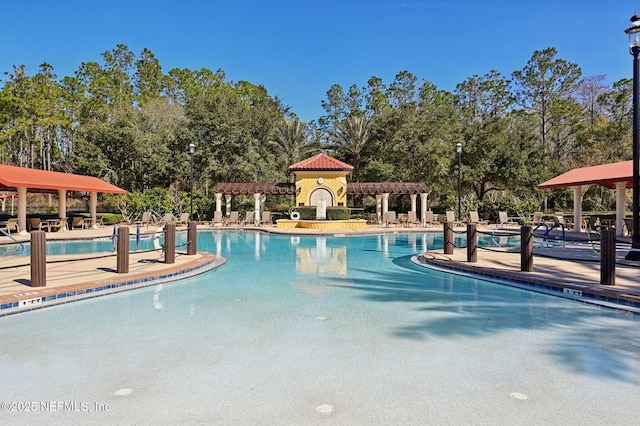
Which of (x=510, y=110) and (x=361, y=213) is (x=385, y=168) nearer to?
(x=361, y=213)

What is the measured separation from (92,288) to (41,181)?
48.8 ft

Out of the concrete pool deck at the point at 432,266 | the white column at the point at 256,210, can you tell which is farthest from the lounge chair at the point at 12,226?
the white column at the point at 256,210

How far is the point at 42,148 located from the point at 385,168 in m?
31.0

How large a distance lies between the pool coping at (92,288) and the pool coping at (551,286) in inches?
233

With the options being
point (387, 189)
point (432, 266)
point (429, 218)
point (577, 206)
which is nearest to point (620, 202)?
point (577, 206)

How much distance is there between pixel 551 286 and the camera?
7492mm

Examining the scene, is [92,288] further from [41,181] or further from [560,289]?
[41,181]

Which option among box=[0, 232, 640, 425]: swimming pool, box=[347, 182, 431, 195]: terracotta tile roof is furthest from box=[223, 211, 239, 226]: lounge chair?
box=[0, 232, 640, 425]: swimming pool

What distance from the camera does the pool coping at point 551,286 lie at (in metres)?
6.42

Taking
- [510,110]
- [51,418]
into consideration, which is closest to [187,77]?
[510,110]

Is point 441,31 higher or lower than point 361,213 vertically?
higher

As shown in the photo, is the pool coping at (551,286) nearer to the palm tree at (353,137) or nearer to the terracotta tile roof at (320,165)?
the terracotta tile roof at (320,165)

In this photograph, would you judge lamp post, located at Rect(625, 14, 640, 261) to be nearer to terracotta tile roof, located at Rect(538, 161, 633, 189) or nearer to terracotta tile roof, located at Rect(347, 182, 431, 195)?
terracotta tile roof, located at Rect(538, 161, 633, 189)

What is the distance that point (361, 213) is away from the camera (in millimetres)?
30875
